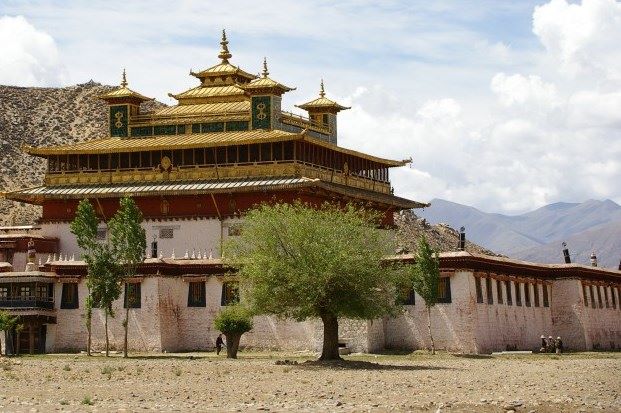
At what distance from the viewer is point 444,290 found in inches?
2820

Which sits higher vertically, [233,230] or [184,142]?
[184,142]

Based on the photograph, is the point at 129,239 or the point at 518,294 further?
the point at 518,294

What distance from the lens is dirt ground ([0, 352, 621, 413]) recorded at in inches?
1764

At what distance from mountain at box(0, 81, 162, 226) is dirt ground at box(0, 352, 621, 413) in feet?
276

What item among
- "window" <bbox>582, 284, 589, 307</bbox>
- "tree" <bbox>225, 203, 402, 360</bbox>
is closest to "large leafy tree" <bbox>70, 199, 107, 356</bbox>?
"tree" <bbox>225, 203, 402, 360</bbox>

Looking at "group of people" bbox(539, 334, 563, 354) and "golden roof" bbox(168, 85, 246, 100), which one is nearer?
"group of people" bbox(539, 334, 563, 354)

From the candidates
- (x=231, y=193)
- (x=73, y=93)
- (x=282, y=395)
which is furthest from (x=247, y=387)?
(x=73, y=93)

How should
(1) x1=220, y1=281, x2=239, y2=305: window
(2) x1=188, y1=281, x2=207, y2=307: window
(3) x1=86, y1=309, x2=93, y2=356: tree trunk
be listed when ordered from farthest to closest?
(2) x1=188, y1=281, x2=207, y2=307: window, (1) x1=220, y1=281, x2=239, y2=305: window, (3) x1=86, y1=309, x2=93, y2=356: tree trunk

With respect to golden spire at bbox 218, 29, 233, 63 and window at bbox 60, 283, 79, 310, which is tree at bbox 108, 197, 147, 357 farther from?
golden spire at bbox 218, 29, 233, 63

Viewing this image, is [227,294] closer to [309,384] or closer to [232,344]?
[232,344]

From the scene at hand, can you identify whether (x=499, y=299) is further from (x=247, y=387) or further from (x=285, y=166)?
(x=247, y=387)

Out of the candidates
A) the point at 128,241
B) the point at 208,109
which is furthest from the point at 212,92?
the point at 128,241

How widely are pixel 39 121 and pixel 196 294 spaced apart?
96.9 m

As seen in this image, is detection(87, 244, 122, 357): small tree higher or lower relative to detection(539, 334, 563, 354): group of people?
higher
